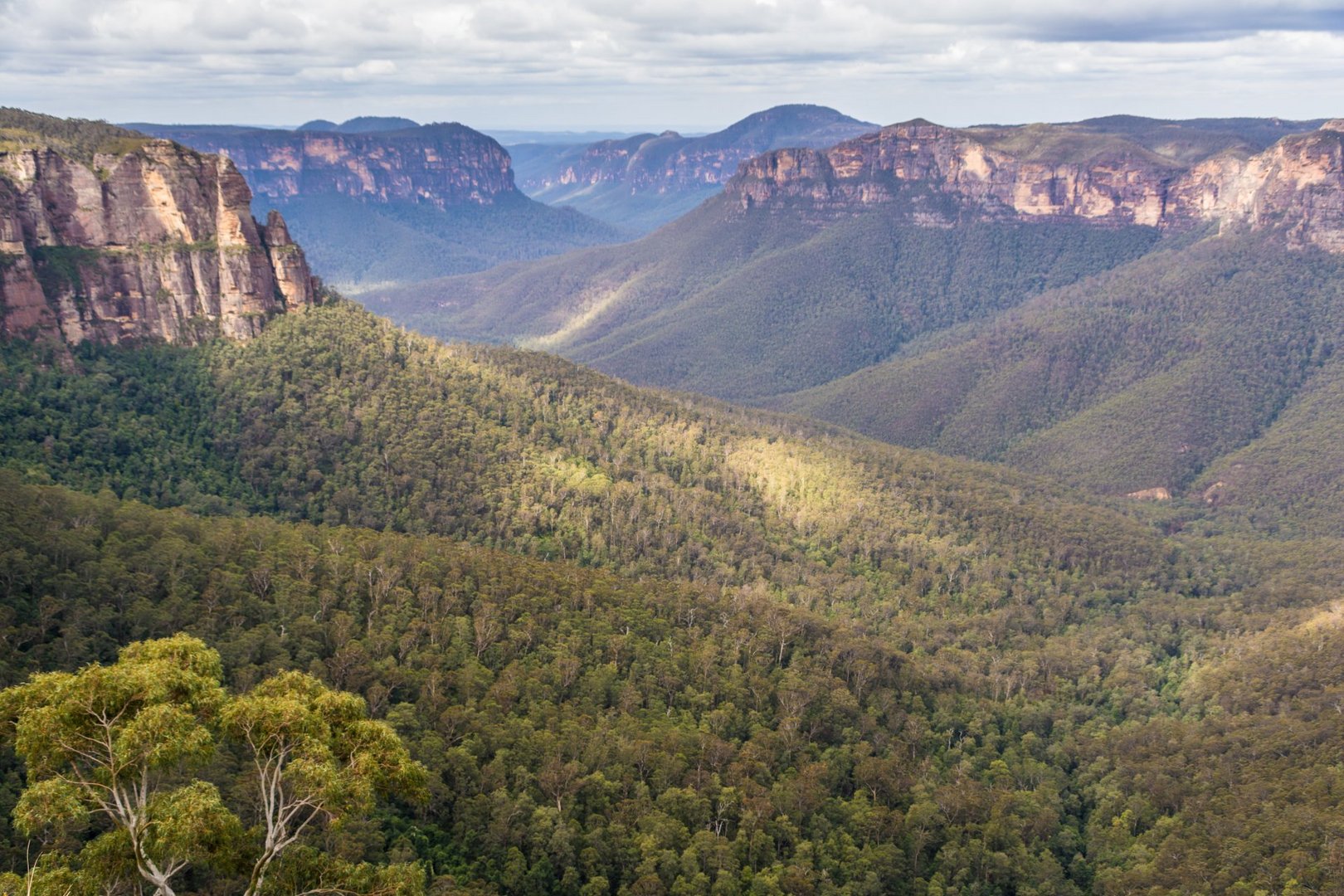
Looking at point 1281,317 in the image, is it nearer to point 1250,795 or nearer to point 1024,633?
point 1024,633

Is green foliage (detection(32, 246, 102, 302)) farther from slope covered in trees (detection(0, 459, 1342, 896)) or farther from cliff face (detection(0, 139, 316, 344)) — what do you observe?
slope covered in trees (detection(0, 459, 1342, 896))

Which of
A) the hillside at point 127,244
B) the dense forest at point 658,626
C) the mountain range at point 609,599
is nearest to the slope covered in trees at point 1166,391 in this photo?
the mountain range at point 609,599

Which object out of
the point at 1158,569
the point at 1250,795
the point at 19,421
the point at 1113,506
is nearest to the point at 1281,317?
the point at 1113,506

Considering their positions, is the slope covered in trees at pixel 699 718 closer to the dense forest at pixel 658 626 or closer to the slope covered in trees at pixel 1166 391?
the dense forest at pixel 658 626

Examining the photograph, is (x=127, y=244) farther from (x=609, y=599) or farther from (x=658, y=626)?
(x=658, y=626)

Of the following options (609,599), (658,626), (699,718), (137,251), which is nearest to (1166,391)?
(658,626)

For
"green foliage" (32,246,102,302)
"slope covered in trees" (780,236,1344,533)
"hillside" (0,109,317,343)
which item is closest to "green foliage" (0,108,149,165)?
"hillside" (0,109,317,343)
